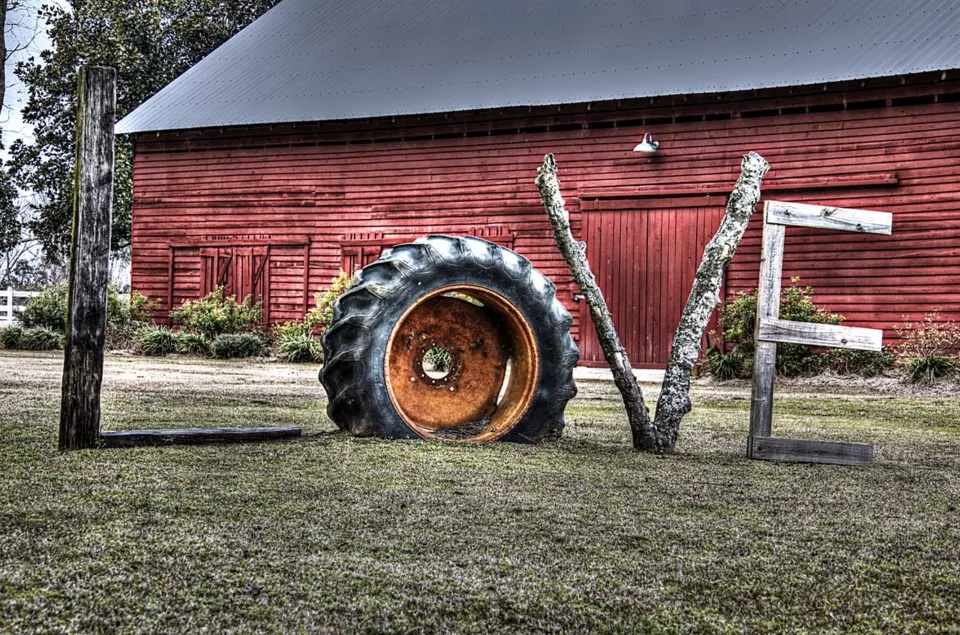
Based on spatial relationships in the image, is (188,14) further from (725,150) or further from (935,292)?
(935,292)

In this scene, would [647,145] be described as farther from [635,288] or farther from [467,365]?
[467,365]

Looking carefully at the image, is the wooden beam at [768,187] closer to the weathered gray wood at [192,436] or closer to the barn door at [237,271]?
the barn door at [237,271]

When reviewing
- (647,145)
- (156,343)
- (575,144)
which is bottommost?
(156,343)

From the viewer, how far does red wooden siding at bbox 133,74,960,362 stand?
43.2 ft

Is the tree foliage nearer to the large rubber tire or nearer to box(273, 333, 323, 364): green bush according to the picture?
box(273, 333, 323, 364): green bush

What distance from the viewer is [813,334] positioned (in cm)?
473

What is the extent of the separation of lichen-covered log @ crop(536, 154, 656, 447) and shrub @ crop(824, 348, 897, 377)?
27.3 feet

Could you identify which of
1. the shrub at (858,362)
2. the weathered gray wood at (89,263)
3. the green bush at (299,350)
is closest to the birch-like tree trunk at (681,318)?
the weathered gray wood at (89,263)

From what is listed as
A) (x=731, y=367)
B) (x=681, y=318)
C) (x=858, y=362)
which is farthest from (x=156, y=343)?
(x=681, y=318)

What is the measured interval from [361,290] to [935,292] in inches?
434

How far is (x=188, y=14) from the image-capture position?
28.4 metres

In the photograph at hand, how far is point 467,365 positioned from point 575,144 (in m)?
10.6

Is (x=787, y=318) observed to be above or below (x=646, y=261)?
below

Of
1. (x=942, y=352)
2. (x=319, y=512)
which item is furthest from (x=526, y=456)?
(x=942, y=352)
